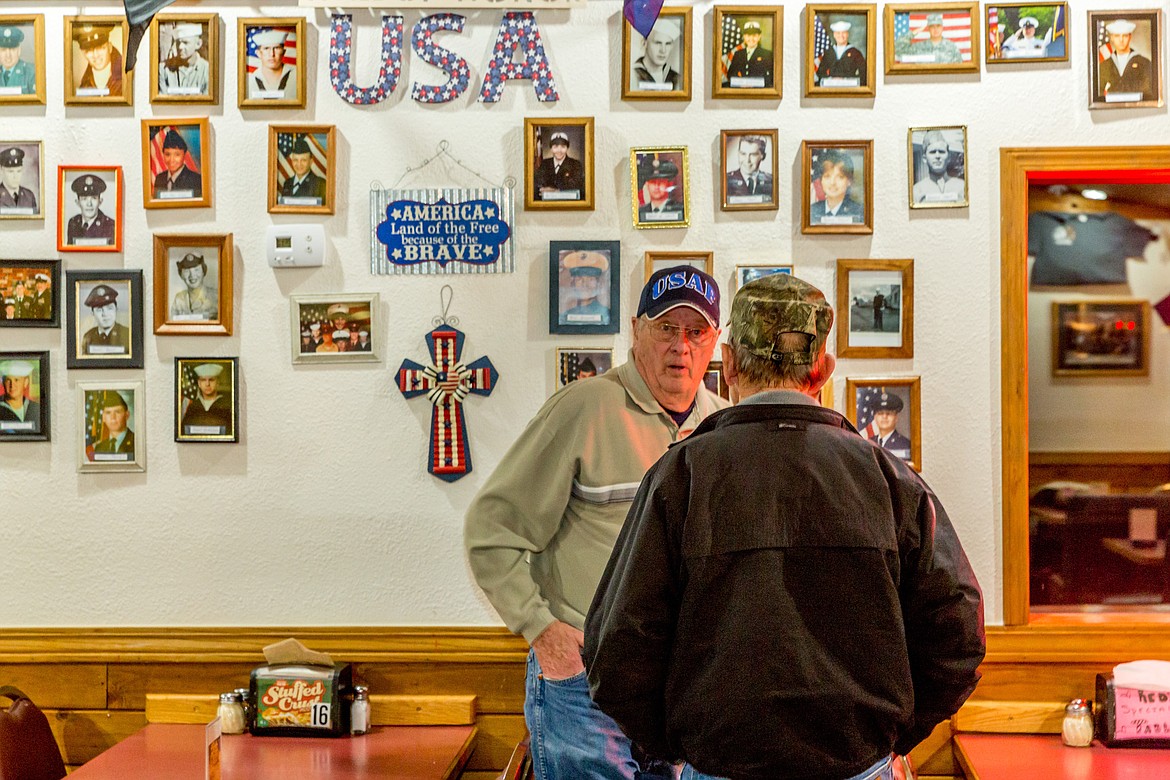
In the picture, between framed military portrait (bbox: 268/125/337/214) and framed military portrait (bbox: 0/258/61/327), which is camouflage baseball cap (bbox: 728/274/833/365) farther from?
framed military portrait (bbox: 0/258/61/327)

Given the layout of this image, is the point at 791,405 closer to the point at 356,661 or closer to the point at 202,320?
the point at 356,661

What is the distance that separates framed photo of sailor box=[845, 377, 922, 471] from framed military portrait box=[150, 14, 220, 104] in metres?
2.00

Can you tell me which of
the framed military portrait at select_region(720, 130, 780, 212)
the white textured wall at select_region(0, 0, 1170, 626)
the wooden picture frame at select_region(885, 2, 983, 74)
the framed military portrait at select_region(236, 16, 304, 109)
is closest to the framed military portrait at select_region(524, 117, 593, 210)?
the white textured wall at select_region(0, 0, 1170, 626)

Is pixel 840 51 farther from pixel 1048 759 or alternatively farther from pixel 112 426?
pixel 112 426

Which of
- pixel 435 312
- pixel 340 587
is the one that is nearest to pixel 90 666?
pixel 340 587

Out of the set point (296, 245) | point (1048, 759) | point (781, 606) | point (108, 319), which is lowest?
point (1048, 759)

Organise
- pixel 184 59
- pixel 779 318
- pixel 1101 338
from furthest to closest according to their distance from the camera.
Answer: pixel 1101 338, pixel 184 59, pixel 779 318

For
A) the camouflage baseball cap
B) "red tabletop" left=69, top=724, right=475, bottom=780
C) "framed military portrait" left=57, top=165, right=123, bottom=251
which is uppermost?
"framed military portrait" left=57, top=165, right=123, bottom=251

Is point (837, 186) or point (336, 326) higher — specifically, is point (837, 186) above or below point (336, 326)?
above

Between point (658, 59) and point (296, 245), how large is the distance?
114 centimetres

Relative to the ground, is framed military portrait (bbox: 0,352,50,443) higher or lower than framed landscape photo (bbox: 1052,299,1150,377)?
lower

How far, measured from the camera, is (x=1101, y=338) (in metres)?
3.21

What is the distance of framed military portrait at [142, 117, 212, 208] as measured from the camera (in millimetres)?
2828

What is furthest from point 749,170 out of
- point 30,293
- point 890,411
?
point 30,293
